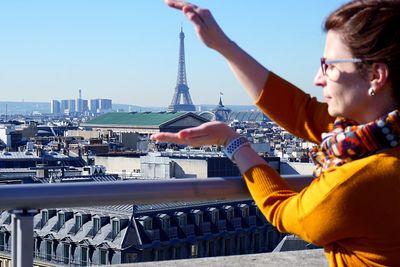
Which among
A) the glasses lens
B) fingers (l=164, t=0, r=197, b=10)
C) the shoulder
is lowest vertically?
the shoulder

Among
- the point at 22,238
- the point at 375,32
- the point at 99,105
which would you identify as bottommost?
the point at 22,238

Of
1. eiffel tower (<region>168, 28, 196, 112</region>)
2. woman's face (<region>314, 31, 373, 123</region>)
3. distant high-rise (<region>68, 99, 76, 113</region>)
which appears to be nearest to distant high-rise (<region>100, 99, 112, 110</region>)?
distant high-rise (<region>68, 99, 76, 113</region>)

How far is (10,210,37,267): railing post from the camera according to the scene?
5.94ft

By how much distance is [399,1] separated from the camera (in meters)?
1.41

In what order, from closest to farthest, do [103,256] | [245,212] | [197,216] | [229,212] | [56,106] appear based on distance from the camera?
[103,256], [197,216], [245,212], [229,212], [56,106]

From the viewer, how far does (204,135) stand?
1.68 metres

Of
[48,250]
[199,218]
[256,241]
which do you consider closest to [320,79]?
[48,250]

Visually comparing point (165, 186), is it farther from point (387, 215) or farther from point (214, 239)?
point (214, 239)

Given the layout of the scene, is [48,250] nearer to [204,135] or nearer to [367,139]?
[204,135]

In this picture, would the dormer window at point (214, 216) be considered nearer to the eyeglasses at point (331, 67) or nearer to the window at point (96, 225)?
the window at point (96, 225)

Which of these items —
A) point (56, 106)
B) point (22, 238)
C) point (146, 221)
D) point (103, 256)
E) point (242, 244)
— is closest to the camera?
point (22, 238)

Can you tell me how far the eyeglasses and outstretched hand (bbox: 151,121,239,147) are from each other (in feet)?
0.87

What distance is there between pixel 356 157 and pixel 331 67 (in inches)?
6.4

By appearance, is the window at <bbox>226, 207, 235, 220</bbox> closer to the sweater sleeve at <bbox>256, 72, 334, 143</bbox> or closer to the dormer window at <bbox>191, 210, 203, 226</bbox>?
the dormer window at <bbox>191, 210, 203, 226</bbox>
